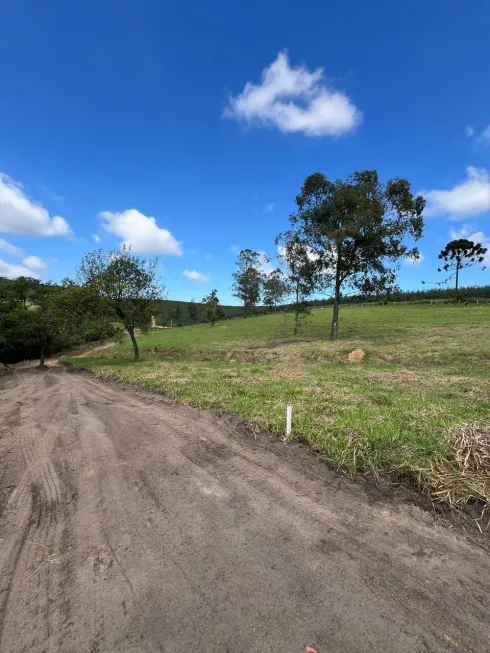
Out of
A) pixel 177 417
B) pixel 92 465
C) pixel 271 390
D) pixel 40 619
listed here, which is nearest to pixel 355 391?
pixel 271 390

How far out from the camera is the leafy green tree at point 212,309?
56.2 metres

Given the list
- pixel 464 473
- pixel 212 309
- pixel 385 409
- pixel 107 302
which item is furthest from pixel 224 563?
pixel 212 309

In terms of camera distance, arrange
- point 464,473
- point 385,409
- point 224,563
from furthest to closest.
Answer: point 385,409
point 464,473
point 224,563

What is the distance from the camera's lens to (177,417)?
7.41 meters

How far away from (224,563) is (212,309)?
177 ft

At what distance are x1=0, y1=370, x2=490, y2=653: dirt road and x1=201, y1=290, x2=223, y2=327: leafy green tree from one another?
168 ft

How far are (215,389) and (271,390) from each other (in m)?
1.63

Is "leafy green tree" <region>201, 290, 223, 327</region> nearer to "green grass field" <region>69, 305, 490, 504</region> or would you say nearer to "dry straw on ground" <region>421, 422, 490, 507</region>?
"green grass field" <region>69, 305, 490, 504</region>

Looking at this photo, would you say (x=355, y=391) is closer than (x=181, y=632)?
No

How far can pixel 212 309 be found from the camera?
185 feet

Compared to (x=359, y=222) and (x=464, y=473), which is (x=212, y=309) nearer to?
(x=359, y=222)

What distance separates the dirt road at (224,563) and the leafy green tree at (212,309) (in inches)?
2016

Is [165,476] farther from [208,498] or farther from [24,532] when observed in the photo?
[24,532]

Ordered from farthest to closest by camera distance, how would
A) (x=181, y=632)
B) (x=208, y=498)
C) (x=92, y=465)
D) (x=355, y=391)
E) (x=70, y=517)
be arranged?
(x=355, y=391) → (x=92, y=465) → (x=208, y=498) → (x=70, y=517) → (x=181, y=632)
